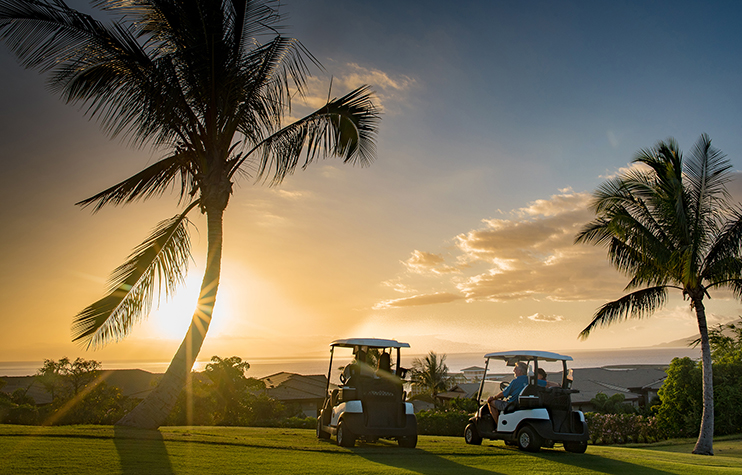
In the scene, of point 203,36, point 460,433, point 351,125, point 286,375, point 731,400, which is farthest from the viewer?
point 286,375

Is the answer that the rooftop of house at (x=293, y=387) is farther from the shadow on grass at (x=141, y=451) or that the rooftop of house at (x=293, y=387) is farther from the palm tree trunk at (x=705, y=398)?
the shadow on grass at (x=141, y=451)

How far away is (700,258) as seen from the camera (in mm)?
18156

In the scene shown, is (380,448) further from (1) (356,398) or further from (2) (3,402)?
(2) (3,402)

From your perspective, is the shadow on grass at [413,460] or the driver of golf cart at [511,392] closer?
the shadow on grass at [413,460]

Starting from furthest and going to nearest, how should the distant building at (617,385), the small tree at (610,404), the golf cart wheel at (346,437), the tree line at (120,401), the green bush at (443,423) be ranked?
the distant building at (617,385) → the small tree at (610,404) → the green bush at (443,423) → the tree line at (120,401) → the golf cart wheel at (346,437)

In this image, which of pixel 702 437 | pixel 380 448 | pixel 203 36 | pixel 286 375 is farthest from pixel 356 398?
pixel 286 375

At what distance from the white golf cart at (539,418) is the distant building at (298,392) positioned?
2850cm

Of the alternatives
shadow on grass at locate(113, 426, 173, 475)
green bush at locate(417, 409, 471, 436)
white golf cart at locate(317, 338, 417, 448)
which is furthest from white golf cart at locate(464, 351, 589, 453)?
green bush at locate(417, 409, 471, 436)

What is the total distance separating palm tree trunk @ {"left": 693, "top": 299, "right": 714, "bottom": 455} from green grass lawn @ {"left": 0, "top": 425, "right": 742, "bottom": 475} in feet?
37.6

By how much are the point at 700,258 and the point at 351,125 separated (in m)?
14.4

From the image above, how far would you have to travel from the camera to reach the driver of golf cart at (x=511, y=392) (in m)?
9.95

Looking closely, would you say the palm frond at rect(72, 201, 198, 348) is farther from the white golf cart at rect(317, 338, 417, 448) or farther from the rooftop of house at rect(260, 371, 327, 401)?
the rooftop of house at rect(260, 371, 327, 401)

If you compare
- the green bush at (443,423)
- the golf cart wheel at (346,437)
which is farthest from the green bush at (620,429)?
the golf cart wheel at (346,437)

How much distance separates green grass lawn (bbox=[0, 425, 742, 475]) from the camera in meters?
5.73
